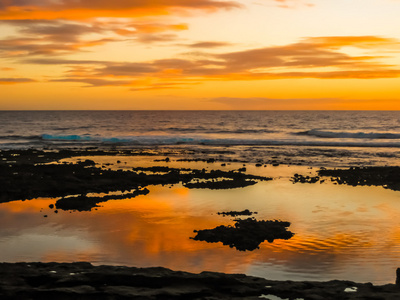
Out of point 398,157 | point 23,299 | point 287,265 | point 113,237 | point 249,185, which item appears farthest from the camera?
point 398,157

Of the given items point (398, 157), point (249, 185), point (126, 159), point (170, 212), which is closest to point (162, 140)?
point (126, 159)

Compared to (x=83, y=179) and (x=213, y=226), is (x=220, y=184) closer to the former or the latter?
(x=83, y=179)

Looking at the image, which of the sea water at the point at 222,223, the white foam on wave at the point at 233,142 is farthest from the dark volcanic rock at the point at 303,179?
the white foam on wave at the point at 233,142

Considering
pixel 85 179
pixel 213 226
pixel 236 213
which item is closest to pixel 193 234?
pixel 213 226

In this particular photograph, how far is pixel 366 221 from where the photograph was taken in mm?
16406

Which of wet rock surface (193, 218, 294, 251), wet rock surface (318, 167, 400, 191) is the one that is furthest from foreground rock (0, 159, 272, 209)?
wet rock surface (193, 218, 294, 251)

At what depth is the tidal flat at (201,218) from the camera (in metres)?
11.8

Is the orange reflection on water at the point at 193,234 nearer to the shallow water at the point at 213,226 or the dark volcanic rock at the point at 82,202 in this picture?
the shallow water at the point at 213,226

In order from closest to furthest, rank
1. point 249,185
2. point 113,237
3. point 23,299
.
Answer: point 23,299, point 113,237, point 249,185

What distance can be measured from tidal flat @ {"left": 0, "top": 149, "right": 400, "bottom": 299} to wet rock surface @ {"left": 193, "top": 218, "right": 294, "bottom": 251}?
220 millimetres

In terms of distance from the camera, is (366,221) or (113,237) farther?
(366,221)

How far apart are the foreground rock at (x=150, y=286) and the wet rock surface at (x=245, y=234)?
3476 mm

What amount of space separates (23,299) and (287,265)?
252 inches

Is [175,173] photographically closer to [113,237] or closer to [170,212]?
[170,212]
